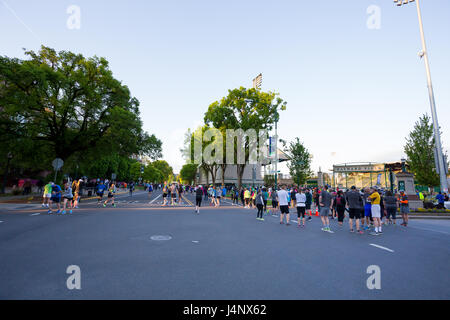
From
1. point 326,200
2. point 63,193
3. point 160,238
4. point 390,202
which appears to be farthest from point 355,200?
point 63,193

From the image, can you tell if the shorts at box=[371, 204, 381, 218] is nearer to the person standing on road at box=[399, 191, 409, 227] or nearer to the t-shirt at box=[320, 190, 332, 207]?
the t-shirt at box=[320, 190, 332, 207]

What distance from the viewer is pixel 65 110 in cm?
2333

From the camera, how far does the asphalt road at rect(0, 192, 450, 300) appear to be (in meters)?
3.72

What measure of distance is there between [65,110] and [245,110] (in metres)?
23.5

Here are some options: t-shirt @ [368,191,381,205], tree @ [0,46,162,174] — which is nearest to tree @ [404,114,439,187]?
t-shirt @ [368,191,381,205]

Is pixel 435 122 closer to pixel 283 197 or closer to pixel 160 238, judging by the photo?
pixel 283 197

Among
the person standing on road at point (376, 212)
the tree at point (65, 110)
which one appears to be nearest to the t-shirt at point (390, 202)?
the person standing on road at point (376, 212)

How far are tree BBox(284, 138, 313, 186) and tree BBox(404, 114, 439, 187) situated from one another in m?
11.3

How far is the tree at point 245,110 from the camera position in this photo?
3600cm

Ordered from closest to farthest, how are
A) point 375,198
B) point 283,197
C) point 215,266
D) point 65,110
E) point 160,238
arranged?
point 215,266
point 160,238
point 375,198
point 283,197
point 65,110

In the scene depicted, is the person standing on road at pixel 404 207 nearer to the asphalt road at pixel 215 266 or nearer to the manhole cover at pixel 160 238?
the asphalt road at pixel 215 266

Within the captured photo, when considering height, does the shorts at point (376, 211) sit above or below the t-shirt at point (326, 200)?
below

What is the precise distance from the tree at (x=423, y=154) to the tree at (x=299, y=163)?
11.3 metres
